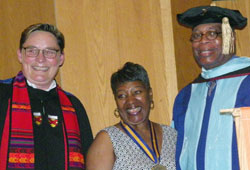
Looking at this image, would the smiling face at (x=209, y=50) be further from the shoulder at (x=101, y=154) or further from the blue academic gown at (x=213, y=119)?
the shoulder at (x=101, y=154)

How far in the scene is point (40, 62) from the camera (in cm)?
291

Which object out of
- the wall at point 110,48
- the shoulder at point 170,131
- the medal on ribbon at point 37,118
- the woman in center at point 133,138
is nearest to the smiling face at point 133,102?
the woman in center at point 133,138

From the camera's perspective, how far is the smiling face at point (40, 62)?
293 cm

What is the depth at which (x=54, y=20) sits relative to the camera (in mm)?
3771

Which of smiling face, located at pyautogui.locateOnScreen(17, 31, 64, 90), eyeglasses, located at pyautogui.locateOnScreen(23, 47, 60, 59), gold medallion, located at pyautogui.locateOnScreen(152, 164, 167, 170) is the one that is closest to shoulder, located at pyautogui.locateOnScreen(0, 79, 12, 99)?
smiling face, located at pyautogui.locateOnScreen(17, 31, 64, 90)

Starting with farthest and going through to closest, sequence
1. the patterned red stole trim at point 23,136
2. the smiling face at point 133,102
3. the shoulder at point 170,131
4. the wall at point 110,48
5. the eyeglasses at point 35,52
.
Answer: the wall at point 110,48 < the shoulder at point 170,131 < the smiling face at point 133,102 < the eyeglasses at point 35,52 < the patterned red stole trim at point 23,136

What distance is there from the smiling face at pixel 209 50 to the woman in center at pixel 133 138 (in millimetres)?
446

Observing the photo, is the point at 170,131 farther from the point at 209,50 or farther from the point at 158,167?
the point at 209,50

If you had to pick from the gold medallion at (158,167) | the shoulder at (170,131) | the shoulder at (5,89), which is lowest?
the gold medallion at (158,167)

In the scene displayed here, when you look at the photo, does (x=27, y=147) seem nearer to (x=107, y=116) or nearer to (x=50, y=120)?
(x=50, y=120)

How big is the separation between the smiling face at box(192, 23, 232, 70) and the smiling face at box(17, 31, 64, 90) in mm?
1016

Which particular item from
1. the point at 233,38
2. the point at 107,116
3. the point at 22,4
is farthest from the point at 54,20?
the point at 233,38

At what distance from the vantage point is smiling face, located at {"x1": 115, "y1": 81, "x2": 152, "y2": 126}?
3072 millimetres

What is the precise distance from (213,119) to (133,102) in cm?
58
